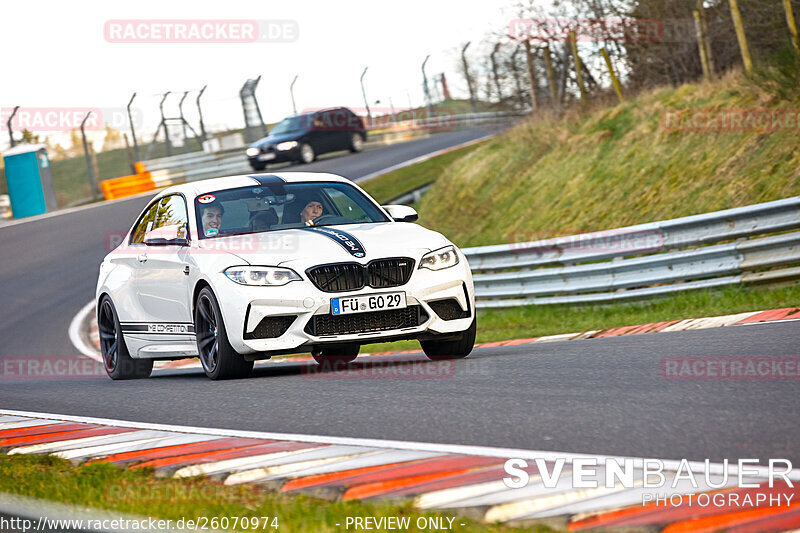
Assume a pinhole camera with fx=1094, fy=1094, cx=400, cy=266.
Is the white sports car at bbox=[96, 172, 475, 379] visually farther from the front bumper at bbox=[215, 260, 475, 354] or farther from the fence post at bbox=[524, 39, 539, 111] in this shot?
the fence post at bbox=[524, 39, 539, 111]

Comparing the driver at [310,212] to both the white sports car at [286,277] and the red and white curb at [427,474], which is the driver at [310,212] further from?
the red and white curb at [427,474]

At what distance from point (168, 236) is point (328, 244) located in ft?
6.17

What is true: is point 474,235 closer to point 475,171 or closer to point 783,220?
point 475,171

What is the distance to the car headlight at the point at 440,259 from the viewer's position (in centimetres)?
805

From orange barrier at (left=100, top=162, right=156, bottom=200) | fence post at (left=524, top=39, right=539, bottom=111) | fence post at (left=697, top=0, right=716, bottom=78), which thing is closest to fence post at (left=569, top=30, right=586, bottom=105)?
fence post at (left=524, top=39, right=539, bottom=111)

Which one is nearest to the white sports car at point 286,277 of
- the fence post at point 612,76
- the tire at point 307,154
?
the fence post at point 612,76

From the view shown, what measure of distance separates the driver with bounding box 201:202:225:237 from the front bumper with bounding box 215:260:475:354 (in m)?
0.99

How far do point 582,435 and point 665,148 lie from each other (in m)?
12.7

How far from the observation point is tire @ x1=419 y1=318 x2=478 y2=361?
336 inches

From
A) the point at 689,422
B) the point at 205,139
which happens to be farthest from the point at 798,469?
the point at 205,139

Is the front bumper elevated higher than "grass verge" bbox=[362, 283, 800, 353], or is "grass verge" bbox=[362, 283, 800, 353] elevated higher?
the front bumper

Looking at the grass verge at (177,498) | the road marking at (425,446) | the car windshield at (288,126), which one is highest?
the car windshield at (288,126)

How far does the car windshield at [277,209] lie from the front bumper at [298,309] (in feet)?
3.34

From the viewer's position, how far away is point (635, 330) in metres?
10.0
